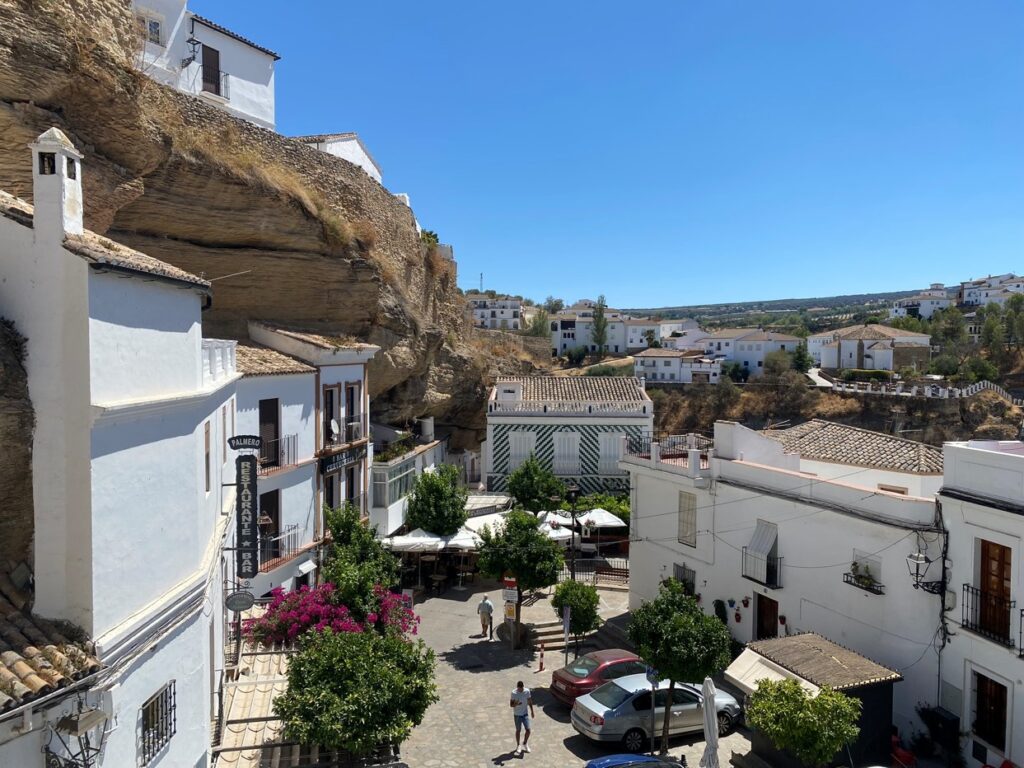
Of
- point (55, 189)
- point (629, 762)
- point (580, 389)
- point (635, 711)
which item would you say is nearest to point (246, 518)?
point (55, 189)

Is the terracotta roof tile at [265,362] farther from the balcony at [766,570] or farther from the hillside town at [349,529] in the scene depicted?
the balcony at [766,570]

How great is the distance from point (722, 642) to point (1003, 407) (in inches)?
2757

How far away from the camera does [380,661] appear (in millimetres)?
11023

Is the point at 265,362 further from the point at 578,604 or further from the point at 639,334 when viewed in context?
the point at 639,334

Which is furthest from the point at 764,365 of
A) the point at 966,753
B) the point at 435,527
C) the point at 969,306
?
the point at 966,753

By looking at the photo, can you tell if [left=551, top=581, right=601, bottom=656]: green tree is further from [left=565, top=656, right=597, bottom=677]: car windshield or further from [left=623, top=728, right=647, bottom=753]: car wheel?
[left=623, top=728, right=647, bottom=753]: car wheel

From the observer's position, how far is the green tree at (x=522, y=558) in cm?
1872

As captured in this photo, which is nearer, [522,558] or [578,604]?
[578,604]

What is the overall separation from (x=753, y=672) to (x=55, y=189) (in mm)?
12765

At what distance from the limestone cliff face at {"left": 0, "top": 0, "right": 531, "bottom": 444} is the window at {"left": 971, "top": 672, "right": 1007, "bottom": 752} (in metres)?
17.0

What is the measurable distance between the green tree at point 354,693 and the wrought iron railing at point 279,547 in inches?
283

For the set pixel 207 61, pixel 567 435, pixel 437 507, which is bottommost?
pixel 437 507

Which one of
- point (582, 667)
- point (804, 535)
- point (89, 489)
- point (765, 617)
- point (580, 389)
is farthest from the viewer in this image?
point (580, 389)

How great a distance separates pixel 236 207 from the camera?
2044 centimetres
